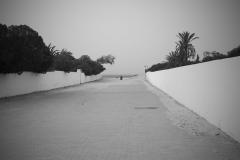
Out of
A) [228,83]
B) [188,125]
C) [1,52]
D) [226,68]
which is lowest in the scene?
[188,125]

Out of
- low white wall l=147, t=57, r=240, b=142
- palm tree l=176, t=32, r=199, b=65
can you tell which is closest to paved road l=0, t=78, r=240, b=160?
low white wall l=147, t=57, r=240, b=142

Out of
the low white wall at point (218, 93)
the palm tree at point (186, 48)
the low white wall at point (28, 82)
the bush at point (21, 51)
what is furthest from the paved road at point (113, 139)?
the palm tree at point (186, 48)

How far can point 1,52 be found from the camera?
52.9 feet

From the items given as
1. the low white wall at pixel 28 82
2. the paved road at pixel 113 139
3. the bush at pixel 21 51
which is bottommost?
the paved road at pixel 113 139

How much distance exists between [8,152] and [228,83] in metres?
5.18

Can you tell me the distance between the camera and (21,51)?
1861 cm

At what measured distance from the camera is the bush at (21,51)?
54.5 ft

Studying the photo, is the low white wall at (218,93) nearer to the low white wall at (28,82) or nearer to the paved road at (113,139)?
the paved road at (113,139)

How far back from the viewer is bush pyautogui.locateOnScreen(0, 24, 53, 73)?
1661cm

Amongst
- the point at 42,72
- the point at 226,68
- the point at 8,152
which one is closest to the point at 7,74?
the point at 42,72

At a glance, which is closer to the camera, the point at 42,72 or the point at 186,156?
the point at 186,156

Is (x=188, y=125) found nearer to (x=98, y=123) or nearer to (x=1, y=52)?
(x=98, y=123)

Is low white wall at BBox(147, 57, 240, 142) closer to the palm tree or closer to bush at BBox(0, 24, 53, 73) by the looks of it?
bush at BBox(0, 24, 53, 73)

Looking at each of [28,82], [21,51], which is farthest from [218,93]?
[28,82]
